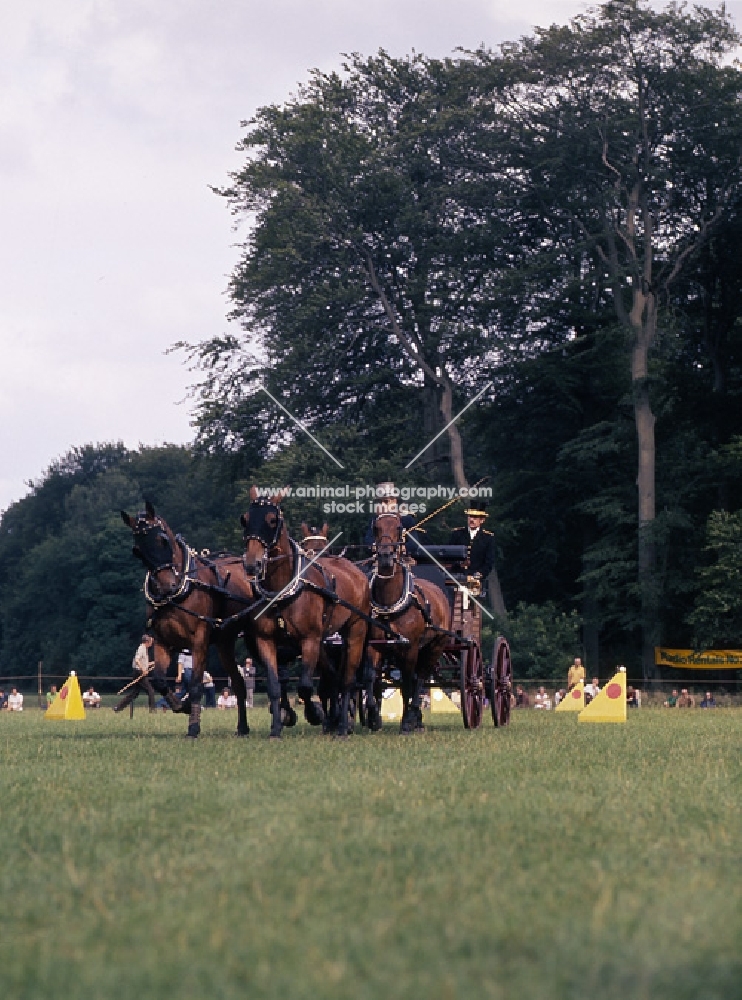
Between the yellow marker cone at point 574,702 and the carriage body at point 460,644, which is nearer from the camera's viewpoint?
the carriage body at point 460,644

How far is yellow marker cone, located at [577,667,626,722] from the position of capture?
26891 mm

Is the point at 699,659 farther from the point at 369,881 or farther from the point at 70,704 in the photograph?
the point at 369,881

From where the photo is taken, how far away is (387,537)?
709 inches

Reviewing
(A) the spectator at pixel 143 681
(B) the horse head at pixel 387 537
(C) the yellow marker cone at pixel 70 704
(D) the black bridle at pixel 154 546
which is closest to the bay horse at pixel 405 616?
(B) the horse head at pixel 387 537

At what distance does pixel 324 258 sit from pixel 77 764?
39619 millimetres

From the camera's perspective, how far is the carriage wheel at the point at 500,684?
22558mm

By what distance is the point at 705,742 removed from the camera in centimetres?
1900

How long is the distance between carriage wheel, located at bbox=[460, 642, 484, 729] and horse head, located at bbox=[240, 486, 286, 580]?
367cm

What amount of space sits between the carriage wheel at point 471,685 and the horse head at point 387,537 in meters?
2.63

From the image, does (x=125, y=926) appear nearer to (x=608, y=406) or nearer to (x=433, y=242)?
(x=433, y=242)

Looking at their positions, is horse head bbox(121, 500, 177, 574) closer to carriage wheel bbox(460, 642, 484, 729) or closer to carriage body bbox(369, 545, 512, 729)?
carriage body bbox(369, 545, 512, 729)

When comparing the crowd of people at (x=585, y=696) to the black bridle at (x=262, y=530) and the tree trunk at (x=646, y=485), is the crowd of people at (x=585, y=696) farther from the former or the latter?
the black bridle at (x=262, y=530)

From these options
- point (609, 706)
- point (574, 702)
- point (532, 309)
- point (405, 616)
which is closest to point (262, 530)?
point (405, 616)

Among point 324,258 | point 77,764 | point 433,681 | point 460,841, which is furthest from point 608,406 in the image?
point 460,841
